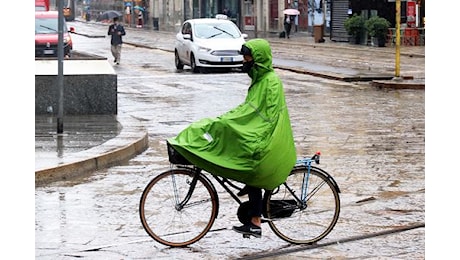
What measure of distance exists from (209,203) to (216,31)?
2280 cm

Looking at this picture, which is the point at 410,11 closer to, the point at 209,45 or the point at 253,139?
the point at 209,45

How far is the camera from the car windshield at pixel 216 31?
30.2m

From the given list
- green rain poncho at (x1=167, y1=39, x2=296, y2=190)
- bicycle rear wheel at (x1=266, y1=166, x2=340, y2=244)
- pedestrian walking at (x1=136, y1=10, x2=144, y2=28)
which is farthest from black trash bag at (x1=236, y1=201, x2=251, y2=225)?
pedestrian walking at (x1=136, y1=10, x2=144, y2=28)

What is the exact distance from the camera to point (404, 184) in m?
10.9

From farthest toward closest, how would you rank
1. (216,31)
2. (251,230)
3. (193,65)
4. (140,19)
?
(140,19), (216,31), (193,65), (251,230)

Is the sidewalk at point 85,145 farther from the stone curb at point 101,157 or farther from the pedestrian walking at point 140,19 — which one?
the pedestrian walking at point 140,19

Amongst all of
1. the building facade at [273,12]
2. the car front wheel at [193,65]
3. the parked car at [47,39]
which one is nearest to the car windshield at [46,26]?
the parked car at [47,39]

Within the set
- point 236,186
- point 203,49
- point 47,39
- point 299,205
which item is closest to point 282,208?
point 299,205

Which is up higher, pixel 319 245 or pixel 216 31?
pixel 216 31

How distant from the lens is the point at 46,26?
3491 cm

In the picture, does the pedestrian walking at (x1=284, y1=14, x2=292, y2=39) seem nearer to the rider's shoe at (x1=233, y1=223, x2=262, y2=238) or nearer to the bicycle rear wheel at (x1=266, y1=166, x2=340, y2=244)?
the bicycle rear wheel at (x1=266, y1=166, x2=340, y2=244)

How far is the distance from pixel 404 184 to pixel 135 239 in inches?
148

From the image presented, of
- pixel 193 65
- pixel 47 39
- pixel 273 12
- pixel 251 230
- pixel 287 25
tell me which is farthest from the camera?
pixel 273 12
